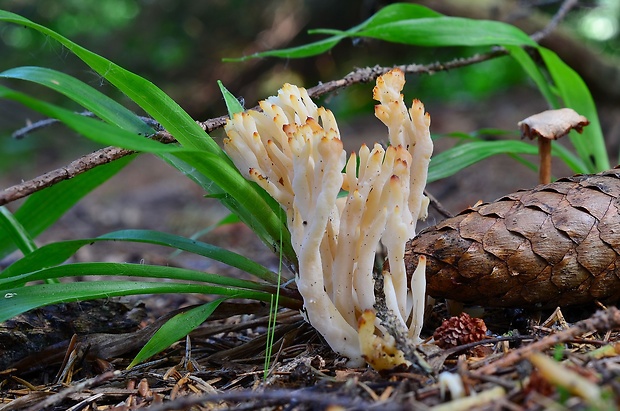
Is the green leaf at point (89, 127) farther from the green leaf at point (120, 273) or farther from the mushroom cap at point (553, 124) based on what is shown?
the mushroom cap at point (553, 124)

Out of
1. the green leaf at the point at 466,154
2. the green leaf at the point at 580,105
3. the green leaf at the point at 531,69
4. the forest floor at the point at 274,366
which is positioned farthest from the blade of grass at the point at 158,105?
the green leaf at the point at 580,105

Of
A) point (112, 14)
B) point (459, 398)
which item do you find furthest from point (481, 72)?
point (459, 398)

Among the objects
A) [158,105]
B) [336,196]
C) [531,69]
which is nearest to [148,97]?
[158,105]

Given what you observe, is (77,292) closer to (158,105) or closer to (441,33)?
(158,105)

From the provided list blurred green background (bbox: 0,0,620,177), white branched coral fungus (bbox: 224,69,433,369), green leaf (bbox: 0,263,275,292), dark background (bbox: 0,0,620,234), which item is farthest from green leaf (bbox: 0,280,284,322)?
blurred green background (bbox: 0,0,620,177)

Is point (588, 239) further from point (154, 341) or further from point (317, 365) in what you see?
point (154, 341)

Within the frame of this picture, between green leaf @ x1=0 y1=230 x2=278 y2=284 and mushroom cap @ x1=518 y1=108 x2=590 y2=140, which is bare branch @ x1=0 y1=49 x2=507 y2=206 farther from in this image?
mushroom cap @ x1=518 y1=108 x2=590 y2=140
